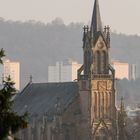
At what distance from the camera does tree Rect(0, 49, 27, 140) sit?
1470 cm

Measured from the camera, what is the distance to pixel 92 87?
67.6m

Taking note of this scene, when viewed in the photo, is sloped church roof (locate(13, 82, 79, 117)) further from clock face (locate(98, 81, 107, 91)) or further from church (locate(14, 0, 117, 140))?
clock face (locate(98, 81, 107, 91))

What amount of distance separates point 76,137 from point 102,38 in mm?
7837

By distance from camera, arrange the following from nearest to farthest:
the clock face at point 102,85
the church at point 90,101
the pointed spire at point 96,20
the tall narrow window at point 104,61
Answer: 1. the church at point 90,101
2. the pointed spire at point 96,20
3. the tall narrow window at point 104,61
4. the clock face at point 102,85

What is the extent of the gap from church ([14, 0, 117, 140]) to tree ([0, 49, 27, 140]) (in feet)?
168

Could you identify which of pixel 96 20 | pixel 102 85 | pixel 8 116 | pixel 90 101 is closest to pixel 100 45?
pixel 96 20

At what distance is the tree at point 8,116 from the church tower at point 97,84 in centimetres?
5122

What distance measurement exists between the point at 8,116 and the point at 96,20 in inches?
2124

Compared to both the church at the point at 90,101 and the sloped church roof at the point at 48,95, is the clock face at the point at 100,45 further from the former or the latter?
the sloped church roof at the point at 48,95

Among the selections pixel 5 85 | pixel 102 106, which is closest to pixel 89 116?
pixel 102 106

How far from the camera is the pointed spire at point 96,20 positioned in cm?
6712

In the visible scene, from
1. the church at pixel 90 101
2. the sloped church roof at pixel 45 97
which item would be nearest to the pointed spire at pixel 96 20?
the church at pixel 90 101

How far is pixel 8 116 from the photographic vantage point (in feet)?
48.6

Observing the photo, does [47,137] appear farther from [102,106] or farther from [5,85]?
[5,85]
